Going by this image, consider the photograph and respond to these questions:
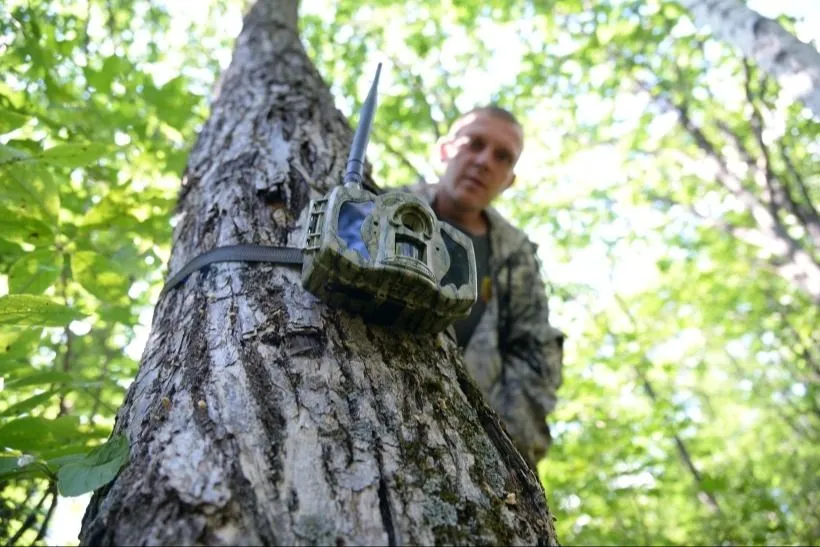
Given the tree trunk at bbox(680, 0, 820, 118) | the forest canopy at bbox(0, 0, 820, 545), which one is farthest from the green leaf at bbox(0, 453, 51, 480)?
the tree trunk at bbox(680, 0, 820, 118)

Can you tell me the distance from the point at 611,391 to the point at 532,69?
476 cm

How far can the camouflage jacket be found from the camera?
2.74 meters

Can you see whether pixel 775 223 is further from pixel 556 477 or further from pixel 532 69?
pixel 556 477

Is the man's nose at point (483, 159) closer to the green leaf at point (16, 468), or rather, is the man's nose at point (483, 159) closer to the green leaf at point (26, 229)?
the green leaf at point (26, 229)

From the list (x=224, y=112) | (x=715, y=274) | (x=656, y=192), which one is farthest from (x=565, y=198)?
(x=224, y=112)

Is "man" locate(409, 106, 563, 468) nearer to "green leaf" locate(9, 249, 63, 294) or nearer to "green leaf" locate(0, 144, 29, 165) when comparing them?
"green leaf" locate(9, 249, 63, 294)

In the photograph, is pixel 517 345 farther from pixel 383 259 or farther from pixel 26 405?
pixel 26 405

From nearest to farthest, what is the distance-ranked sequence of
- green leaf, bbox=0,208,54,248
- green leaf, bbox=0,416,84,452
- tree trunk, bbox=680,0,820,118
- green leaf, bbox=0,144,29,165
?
1. green leaf, bbox=0,416,84,452
2. green leaf, bbox=0,144,29,165
3. green leaf, bbox=0,208,54,248
4. tree trunk, bbox=680,0,820,118

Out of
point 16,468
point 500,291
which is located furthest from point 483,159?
point 16,468

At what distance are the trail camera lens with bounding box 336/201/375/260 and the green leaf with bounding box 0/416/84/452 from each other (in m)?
0.99

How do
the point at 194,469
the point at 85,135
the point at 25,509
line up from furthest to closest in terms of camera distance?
the point at 85,135, the point at 25,509, the point at 194,469

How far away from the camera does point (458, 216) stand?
314 cm

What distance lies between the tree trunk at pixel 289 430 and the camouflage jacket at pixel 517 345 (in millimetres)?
1255

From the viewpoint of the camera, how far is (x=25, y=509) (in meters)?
1.83
